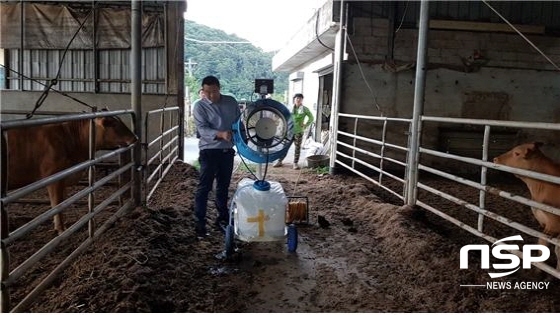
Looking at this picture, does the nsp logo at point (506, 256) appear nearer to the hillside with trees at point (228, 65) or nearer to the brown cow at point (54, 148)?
the brown cow at point (54, 148)

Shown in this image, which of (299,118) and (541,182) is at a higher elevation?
(299,118)

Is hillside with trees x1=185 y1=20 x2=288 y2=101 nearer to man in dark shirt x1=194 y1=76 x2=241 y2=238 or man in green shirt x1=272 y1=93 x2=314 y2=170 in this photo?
man in green shirt x1=272 y1=93 x2=314 y2=170

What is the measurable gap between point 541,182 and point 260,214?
219cm

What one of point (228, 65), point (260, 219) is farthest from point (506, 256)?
point (228, 65)

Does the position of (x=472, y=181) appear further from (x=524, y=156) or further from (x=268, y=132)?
(x=268, y=132)

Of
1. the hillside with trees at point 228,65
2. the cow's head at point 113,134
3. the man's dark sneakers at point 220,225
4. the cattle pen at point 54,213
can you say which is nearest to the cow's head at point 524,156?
the man's dark sneakers at point 220,225

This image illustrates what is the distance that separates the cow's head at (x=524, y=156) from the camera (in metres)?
3.57

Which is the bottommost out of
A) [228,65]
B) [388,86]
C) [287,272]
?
[287,272]

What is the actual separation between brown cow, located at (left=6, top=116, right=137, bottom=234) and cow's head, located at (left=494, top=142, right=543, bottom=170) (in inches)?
133

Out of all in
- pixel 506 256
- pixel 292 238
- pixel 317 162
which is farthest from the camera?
pixel 317 162

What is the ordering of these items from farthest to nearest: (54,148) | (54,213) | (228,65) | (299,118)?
(228,65) < (299,118) < (54,148) < (54,213)

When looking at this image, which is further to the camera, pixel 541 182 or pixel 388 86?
pixel 388 86

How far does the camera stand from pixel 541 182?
3586mm

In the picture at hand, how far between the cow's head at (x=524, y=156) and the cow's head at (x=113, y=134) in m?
3.38
